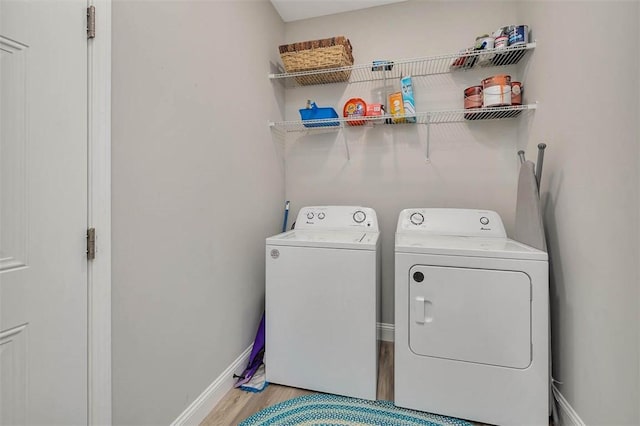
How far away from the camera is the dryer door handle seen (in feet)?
4.81

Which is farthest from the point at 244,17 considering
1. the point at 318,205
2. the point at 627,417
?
the point at 627,417

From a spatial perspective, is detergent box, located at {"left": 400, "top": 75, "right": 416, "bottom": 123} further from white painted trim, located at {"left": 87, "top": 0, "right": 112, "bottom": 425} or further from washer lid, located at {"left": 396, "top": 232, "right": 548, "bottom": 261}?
white painted trim, located at {"left": 87, "top": 0, "right": 112, "bottom": 425}

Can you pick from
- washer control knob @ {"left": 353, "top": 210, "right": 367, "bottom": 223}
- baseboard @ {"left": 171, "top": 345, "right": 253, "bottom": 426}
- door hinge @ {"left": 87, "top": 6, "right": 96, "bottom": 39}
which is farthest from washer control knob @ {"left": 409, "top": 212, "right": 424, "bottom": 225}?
door hinge @ {"left": 87, "top": 6, "right": 96, "bottom": 39}

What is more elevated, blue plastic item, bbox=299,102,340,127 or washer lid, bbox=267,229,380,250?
blue plastic item, bbox=299,102,340,127

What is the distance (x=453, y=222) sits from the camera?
6.19 feet

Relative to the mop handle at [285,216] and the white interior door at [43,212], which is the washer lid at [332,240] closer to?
the mop handle at [285,216]

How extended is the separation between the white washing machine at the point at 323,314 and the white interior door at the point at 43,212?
0.92 m

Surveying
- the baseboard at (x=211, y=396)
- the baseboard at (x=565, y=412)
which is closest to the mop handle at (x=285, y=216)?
the baseboard at (x=211, y=396)

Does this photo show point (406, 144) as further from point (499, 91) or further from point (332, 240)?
point (332, 240)

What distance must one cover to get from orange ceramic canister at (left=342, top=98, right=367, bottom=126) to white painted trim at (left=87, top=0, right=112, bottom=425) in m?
1.50

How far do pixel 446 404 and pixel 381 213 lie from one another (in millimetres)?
1246

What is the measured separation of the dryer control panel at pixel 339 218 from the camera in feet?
6.67

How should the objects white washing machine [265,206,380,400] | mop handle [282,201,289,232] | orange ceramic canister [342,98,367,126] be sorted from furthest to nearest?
mop handle [282,201,289,232] < orange ceramic canister [342,98,367,126] < white washing machine [265,206,380,400]

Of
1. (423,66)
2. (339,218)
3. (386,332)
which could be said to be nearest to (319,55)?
(423,66)
